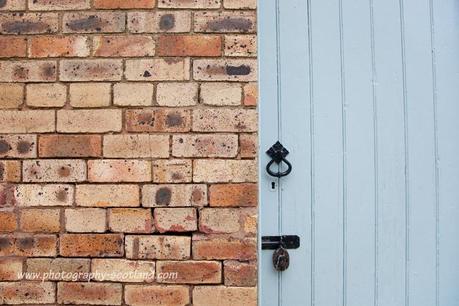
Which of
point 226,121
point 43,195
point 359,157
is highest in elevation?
point 226,121

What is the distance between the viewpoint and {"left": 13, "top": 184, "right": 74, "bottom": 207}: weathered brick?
5.68 ft

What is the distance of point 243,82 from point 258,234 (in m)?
0.54

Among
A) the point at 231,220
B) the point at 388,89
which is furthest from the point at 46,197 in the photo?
the point at 388,89

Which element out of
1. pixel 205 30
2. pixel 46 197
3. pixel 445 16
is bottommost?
pixel 46 197

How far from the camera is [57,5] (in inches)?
68.9

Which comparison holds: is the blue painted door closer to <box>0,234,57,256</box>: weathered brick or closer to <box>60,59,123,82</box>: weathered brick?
<box>60,59,123,82</box>: weathered brick

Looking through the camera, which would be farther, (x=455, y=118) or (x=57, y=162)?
(x=455, y=118)

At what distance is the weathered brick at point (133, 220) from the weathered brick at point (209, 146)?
24 cm

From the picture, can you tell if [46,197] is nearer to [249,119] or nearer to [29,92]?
[29,92]

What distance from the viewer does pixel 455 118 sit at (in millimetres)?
2121

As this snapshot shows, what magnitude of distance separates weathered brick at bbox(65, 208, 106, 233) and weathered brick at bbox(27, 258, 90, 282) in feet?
0.36

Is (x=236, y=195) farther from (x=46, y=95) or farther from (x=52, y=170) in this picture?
(x=46, y=95)

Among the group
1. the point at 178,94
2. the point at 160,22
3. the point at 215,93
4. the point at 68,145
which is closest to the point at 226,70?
the point at 215,93

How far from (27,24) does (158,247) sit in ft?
3.05
